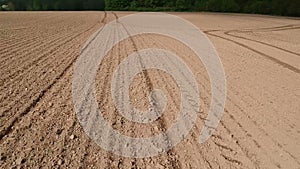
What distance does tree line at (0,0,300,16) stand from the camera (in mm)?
48675

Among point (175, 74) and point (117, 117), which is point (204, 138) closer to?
point (117, 117)

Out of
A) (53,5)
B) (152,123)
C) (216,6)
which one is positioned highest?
(152,123)

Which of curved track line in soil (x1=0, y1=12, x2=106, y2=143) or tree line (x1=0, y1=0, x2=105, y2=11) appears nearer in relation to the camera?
curved track line in soil (x1=0, y1=12, x2=106, y2=143)

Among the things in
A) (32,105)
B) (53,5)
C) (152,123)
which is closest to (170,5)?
(53,5)

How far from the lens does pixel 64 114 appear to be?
5258mm

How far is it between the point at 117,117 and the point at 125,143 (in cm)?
91

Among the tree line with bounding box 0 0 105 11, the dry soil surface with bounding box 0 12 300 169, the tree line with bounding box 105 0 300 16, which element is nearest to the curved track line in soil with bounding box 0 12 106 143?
the dry soil surface with bounding box 0 12 300 169

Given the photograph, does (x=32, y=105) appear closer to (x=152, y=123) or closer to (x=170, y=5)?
(x=152, y=123)

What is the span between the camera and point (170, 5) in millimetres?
66562

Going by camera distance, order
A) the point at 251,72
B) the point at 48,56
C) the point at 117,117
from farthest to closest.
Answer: the point at 48,56
the point at 251,72
the point at 117,117

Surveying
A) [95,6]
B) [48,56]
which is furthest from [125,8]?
[48,56]

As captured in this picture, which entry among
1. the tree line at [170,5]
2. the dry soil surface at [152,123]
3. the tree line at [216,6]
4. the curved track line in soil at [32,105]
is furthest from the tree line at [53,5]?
the curved track line in soil at [32,105]

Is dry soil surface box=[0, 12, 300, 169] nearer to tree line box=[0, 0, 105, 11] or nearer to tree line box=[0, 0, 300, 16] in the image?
tree line box=[0, 0, 300, 16]

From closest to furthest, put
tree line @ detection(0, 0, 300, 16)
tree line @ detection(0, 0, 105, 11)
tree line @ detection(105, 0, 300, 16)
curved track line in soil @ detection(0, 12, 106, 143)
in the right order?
curved track line in soil @ detection(0, 12, 106, 143), tree line @ detection(105, 0, 300, 16), tree line @ detection(0, 0, 300, 16), tree line @ detection(0, 0, 105, 11)
